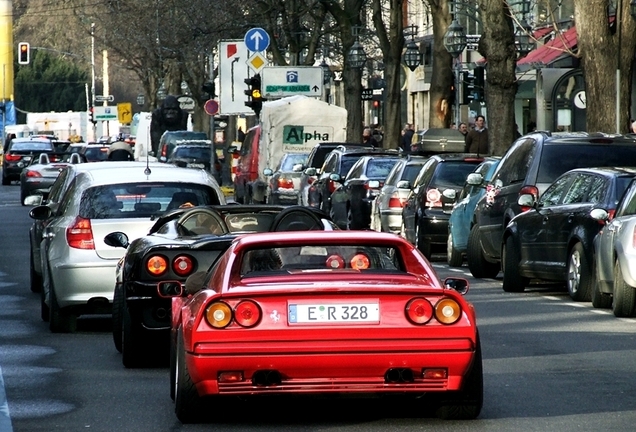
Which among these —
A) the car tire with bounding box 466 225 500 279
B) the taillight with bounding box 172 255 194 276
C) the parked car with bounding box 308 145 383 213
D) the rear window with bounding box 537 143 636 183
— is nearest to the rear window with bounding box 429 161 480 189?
the car tire with bounding box 466 225 500 279

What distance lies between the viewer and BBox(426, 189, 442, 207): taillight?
2472cm

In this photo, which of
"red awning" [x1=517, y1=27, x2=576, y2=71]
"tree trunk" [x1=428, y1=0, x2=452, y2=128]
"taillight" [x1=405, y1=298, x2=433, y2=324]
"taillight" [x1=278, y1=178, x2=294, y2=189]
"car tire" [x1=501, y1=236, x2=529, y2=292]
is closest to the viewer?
"taillight" [x1=405, y1=298, x2=433, y2=324]

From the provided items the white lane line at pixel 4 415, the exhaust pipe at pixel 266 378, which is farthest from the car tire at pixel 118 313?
the exhaust pipe at pixel 266 378

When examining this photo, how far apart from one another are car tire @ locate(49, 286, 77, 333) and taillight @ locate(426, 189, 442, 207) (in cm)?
1075

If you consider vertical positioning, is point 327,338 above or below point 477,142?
below

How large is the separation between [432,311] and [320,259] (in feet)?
3.47

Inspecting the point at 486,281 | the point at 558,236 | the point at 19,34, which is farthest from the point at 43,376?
the point at 19,34

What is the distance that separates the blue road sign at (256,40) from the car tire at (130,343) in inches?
1119

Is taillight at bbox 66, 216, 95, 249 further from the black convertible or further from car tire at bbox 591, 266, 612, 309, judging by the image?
car tire at bbox 591, 266, 612, 309

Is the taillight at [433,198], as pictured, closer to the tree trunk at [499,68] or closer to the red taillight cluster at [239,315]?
the tree trunk at [499,68]

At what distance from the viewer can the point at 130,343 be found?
11.9 meters

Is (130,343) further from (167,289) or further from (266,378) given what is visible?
(266,378)

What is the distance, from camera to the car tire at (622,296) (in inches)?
610

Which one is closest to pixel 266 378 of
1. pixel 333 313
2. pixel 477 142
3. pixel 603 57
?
pixel 333 313
